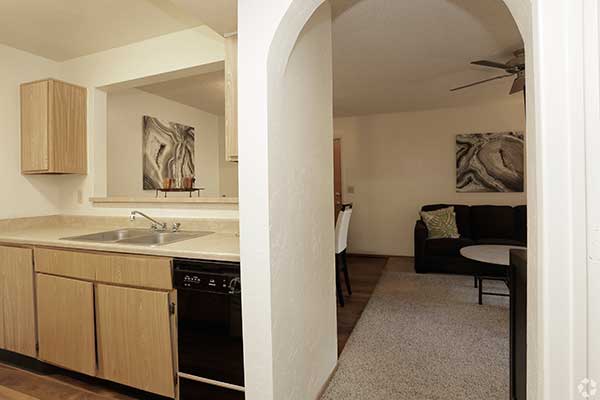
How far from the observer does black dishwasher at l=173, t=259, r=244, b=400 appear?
142 cm

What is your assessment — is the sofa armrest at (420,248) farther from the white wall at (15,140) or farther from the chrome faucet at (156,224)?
the white wall at (15,140)

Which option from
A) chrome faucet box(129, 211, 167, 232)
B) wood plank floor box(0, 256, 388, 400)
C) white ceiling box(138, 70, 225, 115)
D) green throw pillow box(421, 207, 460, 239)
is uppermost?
white ceiling box(138, 70, 225, 115)

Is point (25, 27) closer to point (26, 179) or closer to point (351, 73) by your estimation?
point (26, 179)

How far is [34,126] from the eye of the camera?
249 centimetres

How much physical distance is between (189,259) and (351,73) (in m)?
2.72

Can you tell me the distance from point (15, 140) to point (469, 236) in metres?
5.29

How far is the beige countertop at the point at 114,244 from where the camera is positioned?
1.52 m

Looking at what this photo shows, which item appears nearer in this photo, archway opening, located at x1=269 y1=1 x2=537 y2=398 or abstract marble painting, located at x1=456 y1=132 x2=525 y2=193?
archway opening, located at x1=269 y1=1 x2=537 y2=398

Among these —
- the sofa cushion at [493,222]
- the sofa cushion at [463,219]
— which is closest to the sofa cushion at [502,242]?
the sofa cushion at [493,222]

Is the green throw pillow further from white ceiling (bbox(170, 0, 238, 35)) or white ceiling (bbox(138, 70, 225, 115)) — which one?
white ceiling (bbox(170, 0, 238, 35))

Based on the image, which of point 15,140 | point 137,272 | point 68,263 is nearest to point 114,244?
point 137,272

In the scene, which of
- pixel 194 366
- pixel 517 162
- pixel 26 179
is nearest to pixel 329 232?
pixel 194 366

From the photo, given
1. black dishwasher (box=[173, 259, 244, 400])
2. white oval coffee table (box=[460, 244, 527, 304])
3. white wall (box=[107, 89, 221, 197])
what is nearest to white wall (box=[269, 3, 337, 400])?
black dishwasher (box=[173, 259, 244, 400])

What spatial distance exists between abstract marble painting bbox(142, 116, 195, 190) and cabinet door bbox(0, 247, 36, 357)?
204cm
